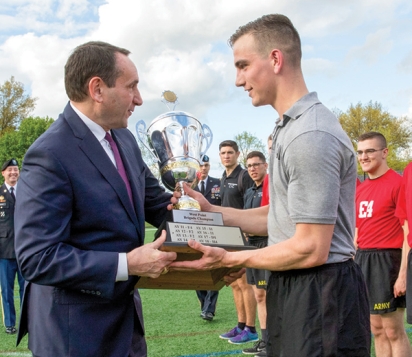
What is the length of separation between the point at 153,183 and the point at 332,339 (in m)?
1.53

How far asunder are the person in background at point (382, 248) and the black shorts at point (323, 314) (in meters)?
3.03

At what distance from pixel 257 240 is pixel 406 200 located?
7.28 feet

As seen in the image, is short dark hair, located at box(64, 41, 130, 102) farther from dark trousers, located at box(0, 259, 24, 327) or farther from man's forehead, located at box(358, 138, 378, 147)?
dark trousers, located at box(0, 259, 24, 327)

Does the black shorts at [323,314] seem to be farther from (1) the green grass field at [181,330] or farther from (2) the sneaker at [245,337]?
(2) the sneaker at [245,337]

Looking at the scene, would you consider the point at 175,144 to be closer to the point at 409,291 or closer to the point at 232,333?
the point at 409,291

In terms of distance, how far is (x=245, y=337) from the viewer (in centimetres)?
675

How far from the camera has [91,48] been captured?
2729 mm

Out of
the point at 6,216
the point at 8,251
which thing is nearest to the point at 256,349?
the point at 8,251

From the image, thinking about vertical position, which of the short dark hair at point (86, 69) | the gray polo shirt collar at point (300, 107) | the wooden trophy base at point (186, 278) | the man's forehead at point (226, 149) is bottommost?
the wooden trophy base at point (186, 278)

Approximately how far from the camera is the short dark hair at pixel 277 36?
263 centimetres

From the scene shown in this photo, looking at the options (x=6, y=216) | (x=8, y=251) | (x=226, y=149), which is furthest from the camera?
(x=6, y=216)

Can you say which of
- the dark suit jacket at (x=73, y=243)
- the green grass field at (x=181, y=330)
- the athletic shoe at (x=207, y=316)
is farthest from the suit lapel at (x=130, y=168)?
the athletic shoe at (x=207, y=316)

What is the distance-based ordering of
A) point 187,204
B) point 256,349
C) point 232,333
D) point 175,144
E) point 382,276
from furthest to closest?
point 232,333
point 256,349
point 382,276
point 175,144
point 187,204

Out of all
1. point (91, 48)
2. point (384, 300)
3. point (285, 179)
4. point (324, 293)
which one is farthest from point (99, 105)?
point (384, 300)
